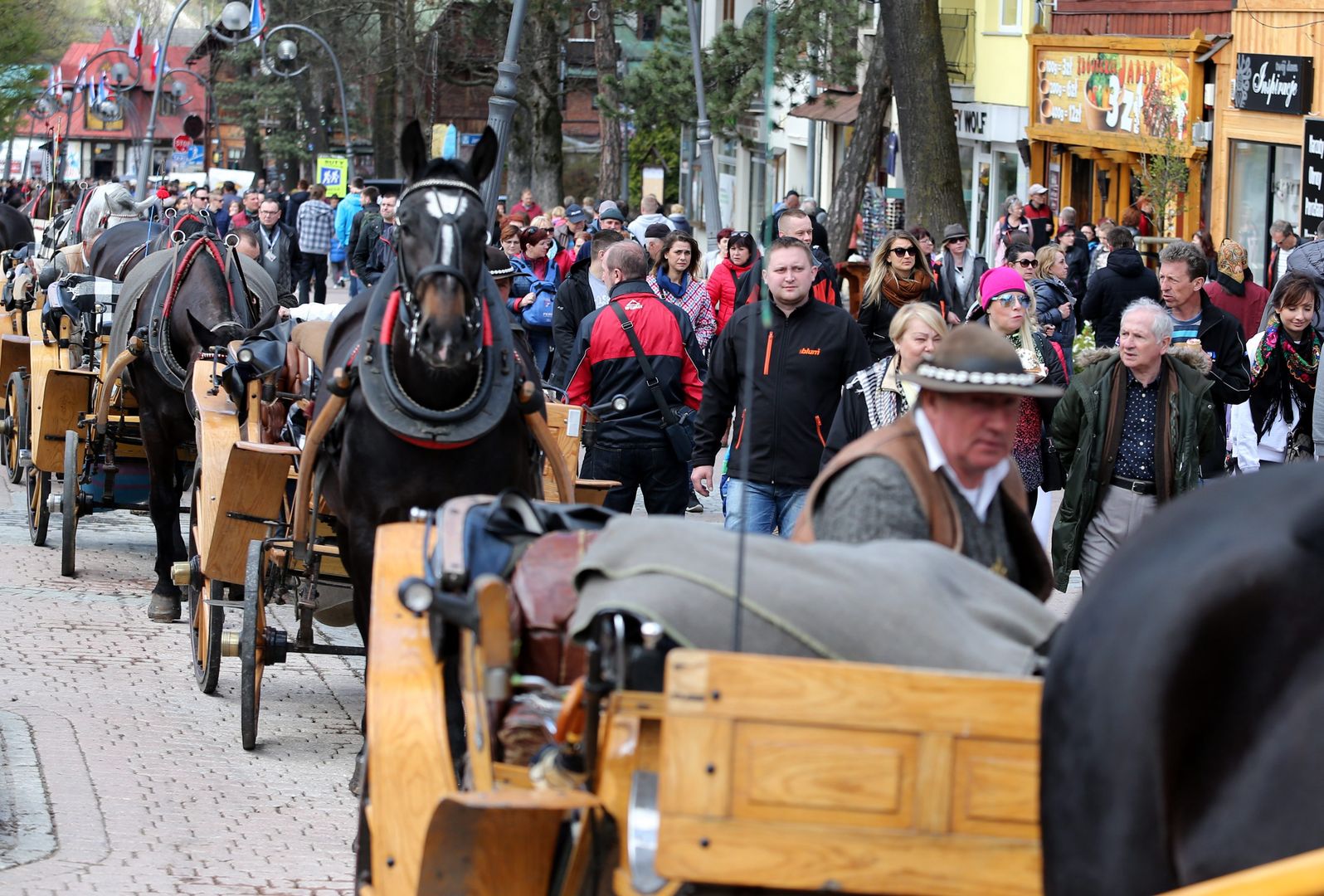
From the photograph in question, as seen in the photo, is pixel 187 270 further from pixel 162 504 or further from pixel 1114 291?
pixel 1114 291

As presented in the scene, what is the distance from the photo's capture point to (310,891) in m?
6.19

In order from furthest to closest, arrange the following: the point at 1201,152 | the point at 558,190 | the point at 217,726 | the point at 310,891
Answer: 1. the point at 558,190
2. the point at 1201,152
3. the point at 217,726
4. the point at 310,891

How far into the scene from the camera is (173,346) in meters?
10.7

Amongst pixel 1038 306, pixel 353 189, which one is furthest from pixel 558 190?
pixel 1038 306

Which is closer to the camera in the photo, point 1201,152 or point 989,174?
point 1201,152

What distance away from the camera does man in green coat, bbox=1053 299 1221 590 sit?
7.73 meters

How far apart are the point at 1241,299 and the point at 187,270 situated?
8552 mm

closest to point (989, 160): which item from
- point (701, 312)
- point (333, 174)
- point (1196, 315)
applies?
point (333, 174)

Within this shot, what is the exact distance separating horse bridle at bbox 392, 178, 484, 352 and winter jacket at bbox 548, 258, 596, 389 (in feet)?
17.7

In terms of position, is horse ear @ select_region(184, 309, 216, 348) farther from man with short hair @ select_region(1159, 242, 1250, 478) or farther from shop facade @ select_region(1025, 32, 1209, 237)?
shop facade @ select_region(1025, 32, 1209, 237)

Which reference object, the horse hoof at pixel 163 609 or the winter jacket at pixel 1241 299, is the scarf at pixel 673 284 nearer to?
the winter jacket at pixel 1241 299

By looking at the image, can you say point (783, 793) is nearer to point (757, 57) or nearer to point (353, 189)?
point (353, 189)

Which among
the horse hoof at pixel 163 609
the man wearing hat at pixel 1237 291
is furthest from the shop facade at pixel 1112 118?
the horse hoof at pixel 163 609

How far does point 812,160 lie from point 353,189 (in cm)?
1825
